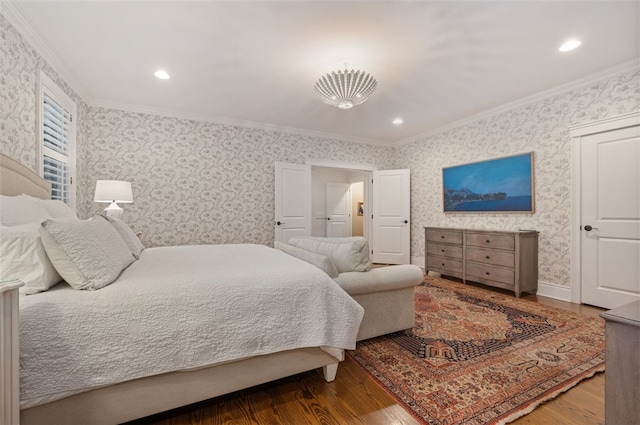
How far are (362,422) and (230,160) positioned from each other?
3.94 metres

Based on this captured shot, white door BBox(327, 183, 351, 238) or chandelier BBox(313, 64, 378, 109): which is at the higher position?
chandelier BBox(313, 64, 378, 109)

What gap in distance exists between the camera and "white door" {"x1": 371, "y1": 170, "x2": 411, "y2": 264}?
5.26m

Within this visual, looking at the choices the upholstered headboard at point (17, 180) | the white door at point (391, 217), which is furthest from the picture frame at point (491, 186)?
the upholstered headboard at point (17, 180)

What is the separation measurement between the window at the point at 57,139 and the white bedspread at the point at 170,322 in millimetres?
2017

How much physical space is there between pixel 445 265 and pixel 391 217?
1528mm

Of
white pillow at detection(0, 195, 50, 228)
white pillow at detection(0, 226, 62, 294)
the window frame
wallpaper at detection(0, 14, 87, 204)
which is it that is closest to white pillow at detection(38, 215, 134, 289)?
white pillow at detection(0, 226, 62, 294)

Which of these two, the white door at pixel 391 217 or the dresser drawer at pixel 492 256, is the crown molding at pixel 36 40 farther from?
the dresser drawer at pixel 492 256

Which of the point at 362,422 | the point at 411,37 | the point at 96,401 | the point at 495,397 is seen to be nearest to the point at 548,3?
the point at 411,37

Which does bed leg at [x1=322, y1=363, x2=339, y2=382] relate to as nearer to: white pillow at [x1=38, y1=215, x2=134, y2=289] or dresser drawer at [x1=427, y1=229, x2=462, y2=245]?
white pillow at [x1=38, y1=215, x2=134, y2=289]

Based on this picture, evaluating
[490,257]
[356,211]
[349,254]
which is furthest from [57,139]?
[356,211]

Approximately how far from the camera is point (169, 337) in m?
1.17

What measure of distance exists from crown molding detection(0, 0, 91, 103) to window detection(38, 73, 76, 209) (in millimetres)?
194

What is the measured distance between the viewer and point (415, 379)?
64.9 inches

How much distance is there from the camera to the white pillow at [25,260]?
1.08 metres
